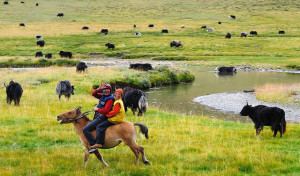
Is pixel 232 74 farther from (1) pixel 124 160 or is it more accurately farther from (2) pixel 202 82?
(1) pixel 124 160

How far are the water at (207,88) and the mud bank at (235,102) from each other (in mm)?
799

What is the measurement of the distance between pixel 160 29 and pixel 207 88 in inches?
1975

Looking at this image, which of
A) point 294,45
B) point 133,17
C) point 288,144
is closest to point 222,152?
point 288,144

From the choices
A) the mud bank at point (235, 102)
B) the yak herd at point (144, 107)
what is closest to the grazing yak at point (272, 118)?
the yak herd at point (144, 107)

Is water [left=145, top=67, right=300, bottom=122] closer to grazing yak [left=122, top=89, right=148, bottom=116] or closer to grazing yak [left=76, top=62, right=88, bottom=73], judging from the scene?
grazing yak [left=122, top=89, right=148, bottom=116]

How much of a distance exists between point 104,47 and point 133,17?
37.2 meters

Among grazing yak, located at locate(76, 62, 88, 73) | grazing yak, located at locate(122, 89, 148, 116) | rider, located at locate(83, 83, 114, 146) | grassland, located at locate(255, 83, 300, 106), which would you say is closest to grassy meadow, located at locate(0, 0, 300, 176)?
grassland, located at locate(255, 83, 300, 106)

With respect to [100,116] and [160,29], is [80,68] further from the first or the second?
[160,29]

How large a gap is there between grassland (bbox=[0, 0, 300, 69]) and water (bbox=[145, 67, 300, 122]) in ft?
26.7

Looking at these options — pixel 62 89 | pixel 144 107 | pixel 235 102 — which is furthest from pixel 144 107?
pixel 235 102

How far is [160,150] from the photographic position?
1045cm

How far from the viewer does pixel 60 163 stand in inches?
363

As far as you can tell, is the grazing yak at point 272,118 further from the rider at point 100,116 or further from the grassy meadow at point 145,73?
the rider at point 100,116

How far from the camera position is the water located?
75.5 feet
